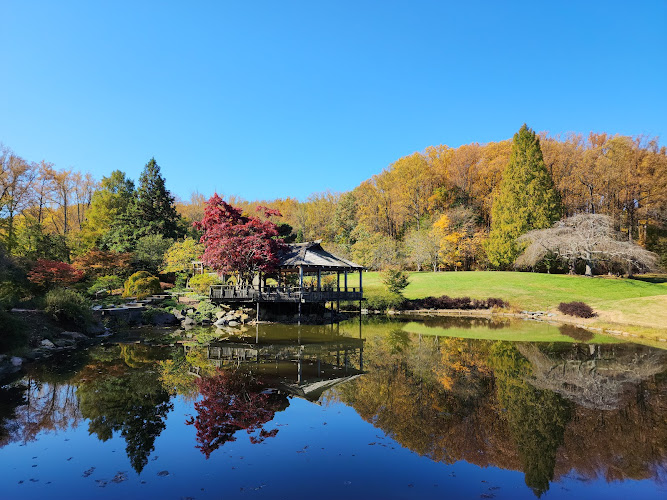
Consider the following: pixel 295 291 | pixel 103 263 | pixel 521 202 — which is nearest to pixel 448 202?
pixel 521 202

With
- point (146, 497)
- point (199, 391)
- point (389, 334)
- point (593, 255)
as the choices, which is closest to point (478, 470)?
point (146, 497)

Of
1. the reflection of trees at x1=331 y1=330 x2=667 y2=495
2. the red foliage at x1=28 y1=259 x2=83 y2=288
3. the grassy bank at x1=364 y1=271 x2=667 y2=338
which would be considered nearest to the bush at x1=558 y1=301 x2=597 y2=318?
the grassy bank at x1=364 y1=271 x2=667 y2=338

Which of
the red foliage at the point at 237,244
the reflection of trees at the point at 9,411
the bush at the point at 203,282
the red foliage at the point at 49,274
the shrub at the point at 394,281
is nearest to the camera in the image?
the reflection of trees at the point at 9,411

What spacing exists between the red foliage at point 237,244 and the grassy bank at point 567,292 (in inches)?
516

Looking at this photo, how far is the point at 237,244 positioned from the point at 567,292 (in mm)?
28215

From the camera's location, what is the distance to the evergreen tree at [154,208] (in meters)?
42.2

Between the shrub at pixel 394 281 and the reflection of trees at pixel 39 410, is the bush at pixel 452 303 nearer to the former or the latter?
the shrub at pixel 394 281

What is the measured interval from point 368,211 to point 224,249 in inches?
1467

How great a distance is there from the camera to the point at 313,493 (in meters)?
6.18

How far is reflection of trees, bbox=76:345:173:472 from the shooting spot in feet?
27.3

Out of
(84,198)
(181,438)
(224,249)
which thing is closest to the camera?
(181,438)

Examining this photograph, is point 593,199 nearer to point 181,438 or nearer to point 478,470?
point 478,470

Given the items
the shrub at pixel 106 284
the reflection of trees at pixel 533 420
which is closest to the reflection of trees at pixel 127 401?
the reflection of trees at pixel 533 420

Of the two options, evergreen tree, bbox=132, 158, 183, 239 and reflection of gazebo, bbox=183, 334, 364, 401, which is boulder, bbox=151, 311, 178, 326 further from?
evergreen tree, bbox=132, 158, 183, 239
